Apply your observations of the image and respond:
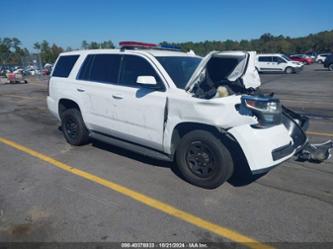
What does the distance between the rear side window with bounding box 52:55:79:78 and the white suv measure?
31 centimetres

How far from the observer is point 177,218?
348 cm

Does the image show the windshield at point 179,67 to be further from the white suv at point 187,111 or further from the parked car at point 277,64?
the parked car at point 277,64

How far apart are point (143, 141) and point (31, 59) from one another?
4742cm

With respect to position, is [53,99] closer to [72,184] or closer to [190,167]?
[72,184]

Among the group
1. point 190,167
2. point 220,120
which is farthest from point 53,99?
point 220,120

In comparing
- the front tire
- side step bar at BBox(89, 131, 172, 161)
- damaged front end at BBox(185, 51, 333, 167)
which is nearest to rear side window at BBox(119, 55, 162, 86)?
damaged front end at BBox(185, 51, 333, 167)

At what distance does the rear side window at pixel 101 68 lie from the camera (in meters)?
5.21

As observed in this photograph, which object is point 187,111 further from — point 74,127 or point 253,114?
point 74,127

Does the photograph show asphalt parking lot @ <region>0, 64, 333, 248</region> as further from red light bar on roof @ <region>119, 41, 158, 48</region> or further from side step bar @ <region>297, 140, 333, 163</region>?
red light bar on roof @ <region>119, 41, 158, 48</region>

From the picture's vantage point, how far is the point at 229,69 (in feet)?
15.6

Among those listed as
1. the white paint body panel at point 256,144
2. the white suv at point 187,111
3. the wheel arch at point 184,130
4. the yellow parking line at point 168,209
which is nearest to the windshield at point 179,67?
the white suv at point 187,111

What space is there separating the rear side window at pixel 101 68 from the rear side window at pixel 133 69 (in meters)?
0.18

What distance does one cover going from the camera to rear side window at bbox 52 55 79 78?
618cm

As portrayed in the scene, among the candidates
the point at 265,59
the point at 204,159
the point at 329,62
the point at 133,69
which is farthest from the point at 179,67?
the point at 329,62
